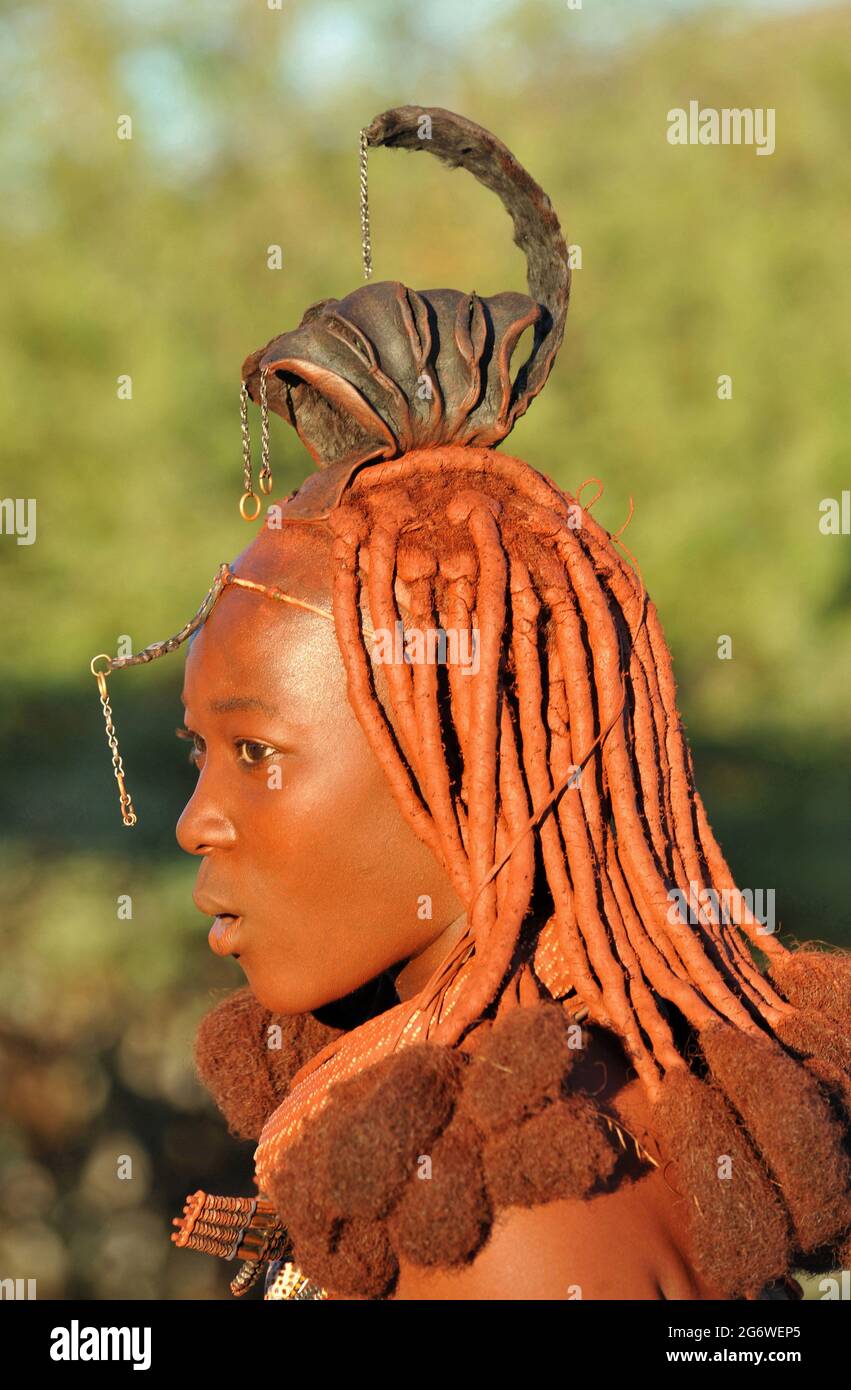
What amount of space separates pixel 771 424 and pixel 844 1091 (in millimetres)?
5031

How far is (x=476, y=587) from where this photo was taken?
2.62 metres

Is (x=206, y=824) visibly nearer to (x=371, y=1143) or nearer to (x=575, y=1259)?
(x=371, y=1143)

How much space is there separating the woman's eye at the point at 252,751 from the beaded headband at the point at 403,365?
21 centimetres

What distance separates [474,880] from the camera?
254 cm

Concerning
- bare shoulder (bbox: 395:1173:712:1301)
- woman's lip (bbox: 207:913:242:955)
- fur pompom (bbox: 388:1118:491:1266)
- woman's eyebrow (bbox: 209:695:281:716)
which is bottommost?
bare shoulder (bbox: 395:1173:712:1301)

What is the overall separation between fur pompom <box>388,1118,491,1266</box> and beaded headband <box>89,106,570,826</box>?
2.96ft

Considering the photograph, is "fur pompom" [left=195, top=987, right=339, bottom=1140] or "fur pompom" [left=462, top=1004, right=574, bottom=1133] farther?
"fur pompom" [left=195, top=987, right=339, bottom=1140]

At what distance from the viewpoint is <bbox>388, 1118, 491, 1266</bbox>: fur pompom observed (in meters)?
2.22

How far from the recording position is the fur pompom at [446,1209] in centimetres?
222

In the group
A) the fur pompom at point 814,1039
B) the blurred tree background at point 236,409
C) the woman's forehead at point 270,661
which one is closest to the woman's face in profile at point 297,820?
the woman's forehead at point 270,661

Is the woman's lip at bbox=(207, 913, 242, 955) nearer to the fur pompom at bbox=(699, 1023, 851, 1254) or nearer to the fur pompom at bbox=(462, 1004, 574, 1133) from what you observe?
the fur pompom at bbox=(462, 1004, 574, 1133)

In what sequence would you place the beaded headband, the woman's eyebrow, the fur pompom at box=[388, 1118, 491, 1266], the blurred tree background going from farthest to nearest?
the blurred tree background → the beaded headband → the woman's eyebrow → the fur pompom at box=[388, 1118, 491, 1266]

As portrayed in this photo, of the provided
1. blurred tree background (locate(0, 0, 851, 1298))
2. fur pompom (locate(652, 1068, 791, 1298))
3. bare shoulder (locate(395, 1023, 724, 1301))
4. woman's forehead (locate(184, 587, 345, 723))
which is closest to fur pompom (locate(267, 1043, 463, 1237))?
bare shoulder (locate(395, 1023, 724, 1301))
